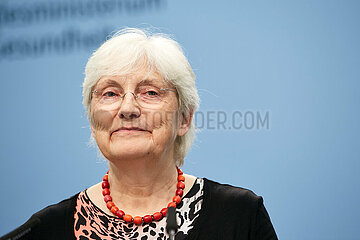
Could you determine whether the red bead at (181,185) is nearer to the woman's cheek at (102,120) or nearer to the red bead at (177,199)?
the red bead at (177,199)

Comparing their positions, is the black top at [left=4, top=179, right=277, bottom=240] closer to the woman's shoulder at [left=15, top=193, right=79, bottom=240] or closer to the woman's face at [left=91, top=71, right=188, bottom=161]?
the woman's shoulder at [left=15, top=193, right=79, bottom=240]

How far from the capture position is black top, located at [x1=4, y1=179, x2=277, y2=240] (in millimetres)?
1715

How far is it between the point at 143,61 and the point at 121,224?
0.64 meters

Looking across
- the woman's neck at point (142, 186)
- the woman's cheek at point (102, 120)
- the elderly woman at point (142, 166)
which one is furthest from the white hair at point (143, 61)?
the woman's neck at point (142, 186)

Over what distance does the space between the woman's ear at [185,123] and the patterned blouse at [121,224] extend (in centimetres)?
27

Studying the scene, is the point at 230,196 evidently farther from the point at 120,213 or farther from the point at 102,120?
the point at 102,120

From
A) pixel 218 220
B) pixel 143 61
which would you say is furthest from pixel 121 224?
pixel 143 61

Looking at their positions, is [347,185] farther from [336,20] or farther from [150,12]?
[150,12]

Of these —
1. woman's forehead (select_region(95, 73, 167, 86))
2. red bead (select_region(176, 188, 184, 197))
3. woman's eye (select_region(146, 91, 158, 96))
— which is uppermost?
woman's forehead (select_region(95, 73, 167, 86))

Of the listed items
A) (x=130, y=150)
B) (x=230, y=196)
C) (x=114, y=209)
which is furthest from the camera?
(x=230, y=196)

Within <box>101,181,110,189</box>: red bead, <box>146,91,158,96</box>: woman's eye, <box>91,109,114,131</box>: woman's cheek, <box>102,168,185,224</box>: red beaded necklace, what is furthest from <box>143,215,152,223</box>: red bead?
<box>146,91,158,96</box>: woman's eye

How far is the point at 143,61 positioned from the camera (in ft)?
5.60

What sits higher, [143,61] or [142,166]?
[143,61]

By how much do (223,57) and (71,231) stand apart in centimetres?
125
